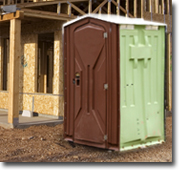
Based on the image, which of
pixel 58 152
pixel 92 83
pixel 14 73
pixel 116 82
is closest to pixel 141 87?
pixel 116 82

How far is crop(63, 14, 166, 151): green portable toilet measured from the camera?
225 inches

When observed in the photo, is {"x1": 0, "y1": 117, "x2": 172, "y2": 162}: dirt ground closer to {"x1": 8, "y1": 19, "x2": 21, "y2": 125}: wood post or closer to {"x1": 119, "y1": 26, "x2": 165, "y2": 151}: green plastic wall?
{"x1": 119, "y1": 26, "x2": 165, "y2": 151}: green plastic wall

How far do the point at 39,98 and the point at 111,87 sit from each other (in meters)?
5.66

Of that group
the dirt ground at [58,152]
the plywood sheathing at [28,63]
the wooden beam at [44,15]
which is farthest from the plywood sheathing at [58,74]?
the dirt ground at [58,152]

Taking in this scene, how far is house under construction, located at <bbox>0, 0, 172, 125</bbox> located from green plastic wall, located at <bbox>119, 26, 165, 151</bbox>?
4133 mm

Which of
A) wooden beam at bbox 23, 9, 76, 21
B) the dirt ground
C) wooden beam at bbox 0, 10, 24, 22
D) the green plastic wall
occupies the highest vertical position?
wooden beam at bbox 23, 9, 76, 21

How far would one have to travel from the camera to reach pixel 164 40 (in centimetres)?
624

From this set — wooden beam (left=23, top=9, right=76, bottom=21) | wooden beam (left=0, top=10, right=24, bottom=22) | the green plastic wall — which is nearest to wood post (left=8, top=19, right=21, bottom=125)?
wooden beam (left=0, top=10, right=24, bottom=22)

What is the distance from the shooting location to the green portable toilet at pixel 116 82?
5.71m

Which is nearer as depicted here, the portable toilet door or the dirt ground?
the portable toilet door

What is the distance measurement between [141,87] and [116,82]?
0.62 metres

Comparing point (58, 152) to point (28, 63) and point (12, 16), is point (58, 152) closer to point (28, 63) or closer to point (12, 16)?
point (12, 16)

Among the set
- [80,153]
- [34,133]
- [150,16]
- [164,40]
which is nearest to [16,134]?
[34,133]

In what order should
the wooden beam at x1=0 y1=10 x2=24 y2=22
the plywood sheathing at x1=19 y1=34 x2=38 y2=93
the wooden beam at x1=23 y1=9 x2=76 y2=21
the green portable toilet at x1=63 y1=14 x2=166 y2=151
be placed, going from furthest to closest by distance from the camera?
the plywood sheathing at x1=19 y1=34 x2=38 y2=93 → the wooden beam at x1=23 y1=9 x2=76 y2=21 → the wooden beam at x1=0 y1=10 x2=24 y2=22 → the green portable toilet at x1=63 y1=14 x2=166 y2=151
